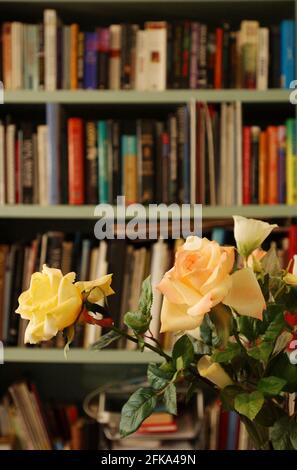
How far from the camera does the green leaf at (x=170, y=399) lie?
64cm

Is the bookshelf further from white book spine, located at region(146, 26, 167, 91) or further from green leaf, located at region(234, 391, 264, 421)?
green leaf, located at region(234, 391, 264, 421)

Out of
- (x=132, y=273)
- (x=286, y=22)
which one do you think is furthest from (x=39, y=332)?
(x=286, y=22)

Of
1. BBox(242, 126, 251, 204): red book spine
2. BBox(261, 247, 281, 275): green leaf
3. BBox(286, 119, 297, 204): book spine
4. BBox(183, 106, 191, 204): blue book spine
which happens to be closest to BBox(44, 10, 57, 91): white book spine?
BBox(183, 106, 191, 204): blue book spine

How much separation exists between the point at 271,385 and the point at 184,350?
8cm

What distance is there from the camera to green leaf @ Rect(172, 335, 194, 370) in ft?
2.13

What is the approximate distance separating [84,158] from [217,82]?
394 mm

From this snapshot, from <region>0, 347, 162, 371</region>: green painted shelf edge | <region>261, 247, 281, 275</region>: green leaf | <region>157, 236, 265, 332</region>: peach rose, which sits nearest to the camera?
<region>157, 236, 265, 332</region>: peach rose

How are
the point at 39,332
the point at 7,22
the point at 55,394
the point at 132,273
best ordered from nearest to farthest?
the point at 39,332 < the point at 132,273 < the point at 7,22 < the point at 55,394

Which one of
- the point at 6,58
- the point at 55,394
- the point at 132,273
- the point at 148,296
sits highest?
the point at 6,58

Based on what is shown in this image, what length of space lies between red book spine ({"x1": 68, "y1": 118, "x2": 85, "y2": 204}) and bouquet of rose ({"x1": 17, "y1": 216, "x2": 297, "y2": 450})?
1.14 meters

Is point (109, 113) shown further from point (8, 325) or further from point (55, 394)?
point (55, 394)

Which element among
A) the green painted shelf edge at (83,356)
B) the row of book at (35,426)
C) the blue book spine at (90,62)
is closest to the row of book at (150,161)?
the blue book spine at (90,62)

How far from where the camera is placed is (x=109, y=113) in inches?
76.5

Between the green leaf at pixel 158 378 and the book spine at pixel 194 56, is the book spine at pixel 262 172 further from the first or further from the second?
the green leaf at pixel 158 378
